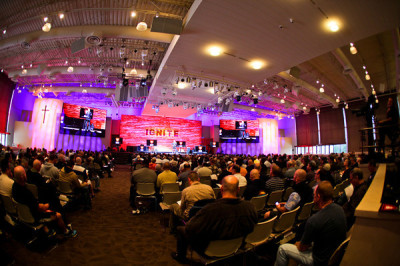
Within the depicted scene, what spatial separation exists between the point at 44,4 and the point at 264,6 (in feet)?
21.4

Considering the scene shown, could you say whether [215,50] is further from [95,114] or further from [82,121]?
[95,114]

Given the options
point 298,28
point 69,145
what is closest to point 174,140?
point 69,145

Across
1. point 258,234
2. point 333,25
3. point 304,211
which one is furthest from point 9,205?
point 333,25

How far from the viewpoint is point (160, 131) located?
2141 centimetres

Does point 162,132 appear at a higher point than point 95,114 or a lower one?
lower

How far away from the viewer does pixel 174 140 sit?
21.9 meters

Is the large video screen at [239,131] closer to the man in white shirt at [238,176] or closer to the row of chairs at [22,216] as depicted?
the man in white shirt at [238,176]

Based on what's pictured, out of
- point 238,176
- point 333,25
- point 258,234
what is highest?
point 333,25

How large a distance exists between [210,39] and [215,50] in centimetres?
67

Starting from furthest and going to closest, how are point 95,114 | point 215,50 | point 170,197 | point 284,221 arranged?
point 95,114 → point 215,50 → point 170,197 → point 284,221

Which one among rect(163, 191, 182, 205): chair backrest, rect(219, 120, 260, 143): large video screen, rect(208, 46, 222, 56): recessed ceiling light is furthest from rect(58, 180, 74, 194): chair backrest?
rect(219, 120, 260, 143): large video screen

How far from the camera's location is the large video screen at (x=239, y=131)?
21.8 meters

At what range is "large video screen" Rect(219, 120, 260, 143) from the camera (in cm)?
2183

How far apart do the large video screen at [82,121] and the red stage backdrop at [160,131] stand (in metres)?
2.11
